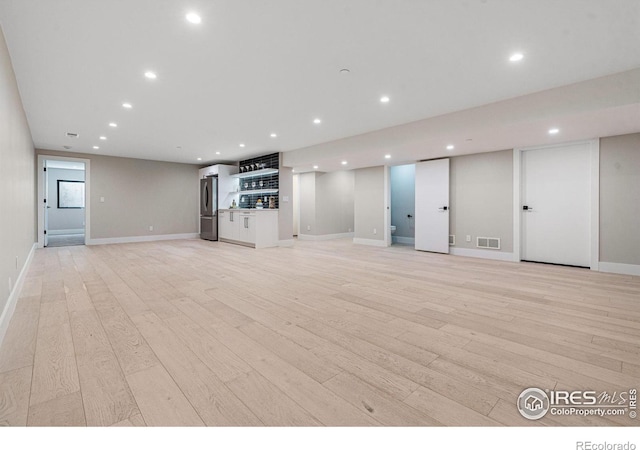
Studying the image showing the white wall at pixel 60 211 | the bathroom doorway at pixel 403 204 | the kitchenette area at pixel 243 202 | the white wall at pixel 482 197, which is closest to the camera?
the white wall at pixel 482 197

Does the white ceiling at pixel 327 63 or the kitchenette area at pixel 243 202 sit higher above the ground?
the white ceiling at pixel 327 63

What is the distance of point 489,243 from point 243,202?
675 cm

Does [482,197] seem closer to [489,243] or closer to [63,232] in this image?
[489,243]

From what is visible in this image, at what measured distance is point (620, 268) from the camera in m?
4.45

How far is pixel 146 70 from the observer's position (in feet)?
10.4

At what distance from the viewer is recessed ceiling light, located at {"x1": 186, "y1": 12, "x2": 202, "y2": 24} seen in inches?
88.9

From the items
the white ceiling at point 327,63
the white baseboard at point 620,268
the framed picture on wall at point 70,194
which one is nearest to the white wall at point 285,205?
the white ceiling at point 327,63

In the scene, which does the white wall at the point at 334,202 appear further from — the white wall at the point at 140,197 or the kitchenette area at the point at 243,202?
the white wall at the point at 140,197

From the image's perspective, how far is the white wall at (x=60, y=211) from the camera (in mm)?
10180

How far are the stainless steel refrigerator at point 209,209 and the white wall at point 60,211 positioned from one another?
17.2ft
